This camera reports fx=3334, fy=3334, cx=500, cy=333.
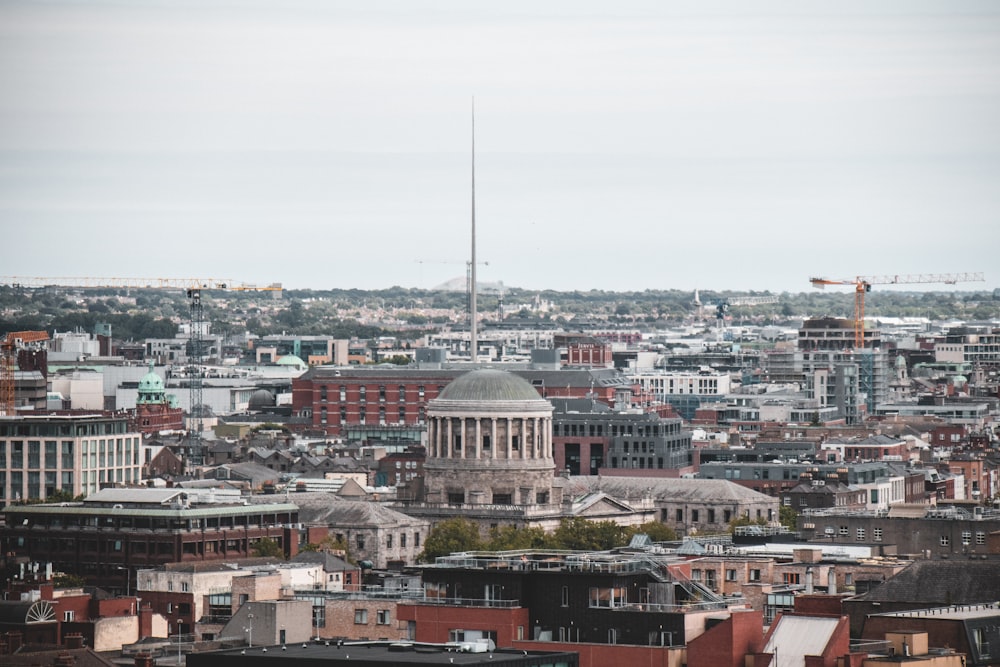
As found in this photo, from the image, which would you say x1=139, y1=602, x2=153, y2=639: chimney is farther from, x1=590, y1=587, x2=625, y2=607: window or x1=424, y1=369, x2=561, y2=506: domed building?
x1=424, y1=369, x2=561, y2=506: domed building

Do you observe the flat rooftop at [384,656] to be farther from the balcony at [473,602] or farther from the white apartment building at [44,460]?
the white apartment building at [44,460]

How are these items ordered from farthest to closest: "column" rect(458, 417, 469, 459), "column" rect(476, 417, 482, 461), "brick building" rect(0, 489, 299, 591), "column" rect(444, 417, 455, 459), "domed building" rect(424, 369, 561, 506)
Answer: "column" rect(444, 417, 455, 459) → "column" rect(458, 417, 469, 459) → "column" rect(476, 417, 482, 461) → "domed building" rect(424, 369, 561, 506) → "brick building" rect(0, 489, 299, 591)

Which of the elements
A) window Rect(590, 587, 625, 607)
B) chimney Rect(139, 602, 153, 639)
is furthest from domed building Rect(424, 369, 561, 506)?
window Rect(590, 587, 625, 607)

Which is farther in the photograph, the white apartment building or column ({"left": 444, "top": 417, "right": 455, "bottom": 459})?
the white apartment building

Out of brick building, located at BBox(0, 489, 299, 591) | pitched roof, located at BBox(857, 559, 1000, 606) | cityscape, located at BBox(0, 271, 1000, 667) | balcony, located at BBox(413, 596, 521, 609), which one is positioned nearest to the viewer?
cityscape, located at BBox(0, 271, 1000, 667)

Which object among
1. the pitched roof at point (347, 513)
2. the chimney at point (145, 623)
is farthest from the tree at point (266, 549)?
the chimney at point (145, 623)

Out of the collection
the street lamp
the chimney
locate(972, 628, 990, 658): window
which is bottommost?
the street lamp

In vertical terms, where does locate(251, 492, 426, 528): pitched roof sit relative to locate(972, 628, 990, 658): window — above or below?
below
